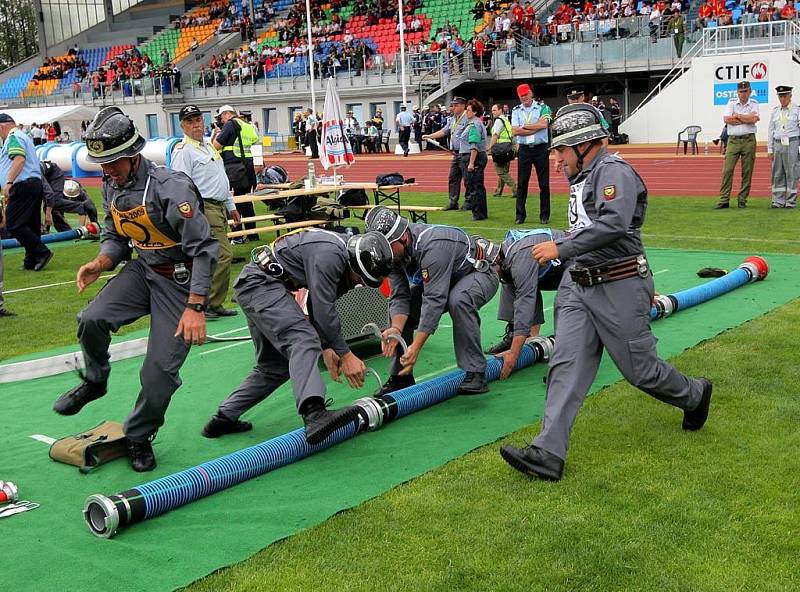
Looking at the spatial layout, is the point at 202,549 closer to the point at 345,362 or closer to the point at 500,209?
the point at 345,362

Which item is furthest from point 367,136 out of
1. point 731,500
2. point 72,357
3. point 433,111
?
point 731,500

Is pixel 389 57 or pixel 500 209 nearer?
pixel 500 209

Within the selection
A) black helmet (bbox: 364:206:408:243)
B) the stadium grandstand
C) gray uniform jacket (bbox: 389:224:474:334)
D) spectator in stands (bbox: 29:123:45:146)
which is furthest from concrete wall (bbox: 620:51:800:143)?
spectator in stands (bbox: 29:123:45:146)

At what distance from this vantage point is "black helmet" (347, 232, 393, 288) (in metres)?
4.96

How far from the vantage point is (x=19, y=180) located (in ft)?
37.8

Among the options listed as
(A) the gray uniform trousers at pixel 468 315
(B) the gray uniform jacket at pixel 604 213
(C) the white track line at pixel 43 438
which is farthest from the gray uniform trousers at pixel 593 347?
(C) the white track line at pixel 43 438

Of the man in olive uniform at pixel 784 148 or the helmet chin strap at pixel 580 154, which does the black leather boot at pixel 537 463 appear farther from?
the man in olive uniform at pixel 784 148

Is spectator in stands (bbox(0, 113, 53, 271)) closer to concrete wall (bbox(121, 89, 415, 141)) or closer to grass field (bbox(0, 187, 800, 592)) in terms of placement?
grass field (bbox(0, 187, 800, 592))

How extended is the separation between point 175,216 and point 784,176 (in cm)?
1193

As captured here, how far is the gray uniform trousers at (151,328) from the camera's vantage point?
4.85 metres

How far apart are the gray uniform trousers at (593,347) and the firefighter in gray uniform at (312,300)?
1.09 metres

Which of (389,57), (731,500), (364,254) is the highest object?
(389,57)

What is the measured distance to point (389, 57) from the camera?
37.4 meters

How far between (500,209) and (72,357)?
10172 millimetres
